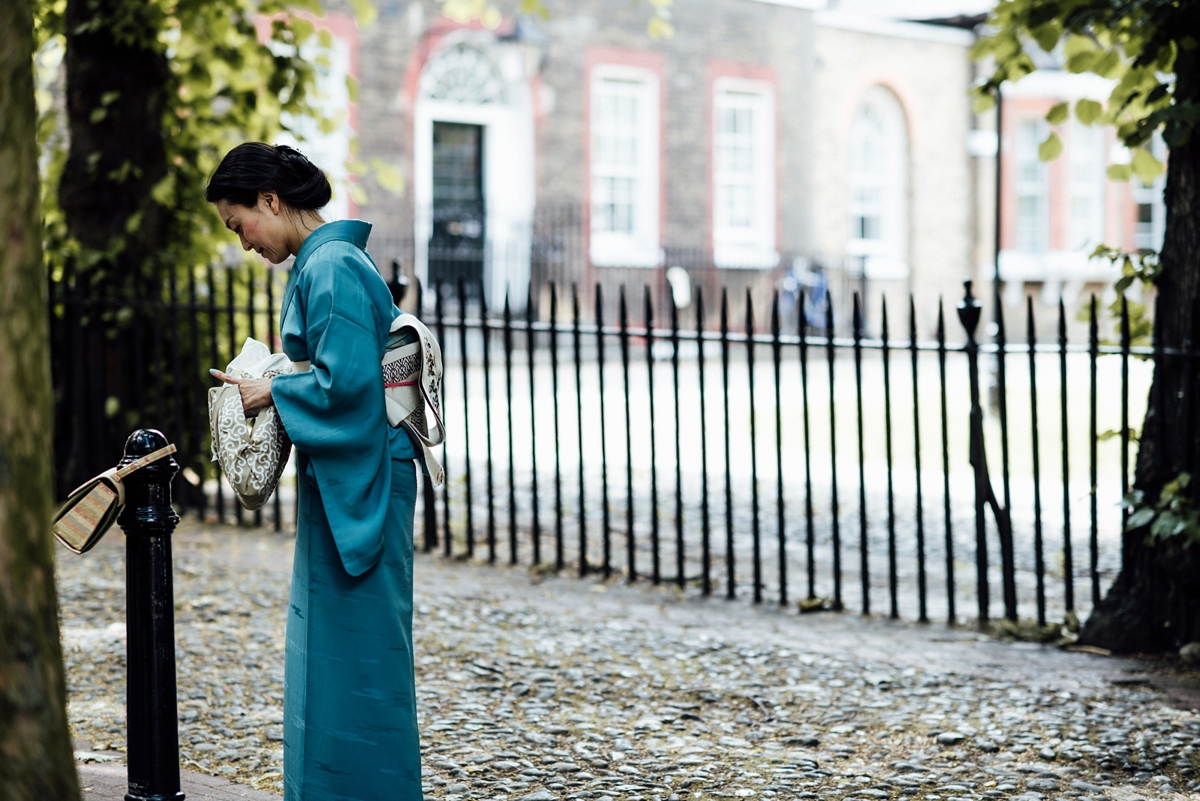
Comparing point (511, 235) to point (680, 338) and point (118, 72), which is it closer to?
point (118, 72)

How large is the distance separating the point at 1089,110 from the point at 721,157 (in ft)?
50.7

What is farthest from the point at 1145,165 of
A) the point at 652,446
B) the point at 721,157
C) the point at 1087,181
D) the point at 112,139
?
the point at 1087,181

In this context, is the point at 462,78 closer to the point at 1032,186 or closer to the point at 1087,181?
the point at 1032,186

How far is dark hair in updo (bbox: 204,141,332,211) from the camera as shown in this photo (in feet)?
9.48

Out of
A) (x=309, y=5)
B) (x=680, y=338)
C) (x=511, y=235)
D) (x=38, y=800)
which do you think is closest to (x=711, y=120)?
(x=511, y=235)

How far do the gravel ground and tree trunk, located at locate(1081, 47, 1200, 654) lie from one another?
0.59 feet

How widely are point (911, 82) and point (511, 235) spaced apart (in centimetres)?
868

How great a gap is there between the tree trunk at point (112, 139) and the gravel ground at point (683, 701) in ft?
7.75

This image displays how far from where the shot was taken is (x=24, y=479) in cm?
195

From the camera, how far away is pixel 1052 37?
5.53 m

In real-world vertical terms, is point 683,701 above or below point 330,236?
below

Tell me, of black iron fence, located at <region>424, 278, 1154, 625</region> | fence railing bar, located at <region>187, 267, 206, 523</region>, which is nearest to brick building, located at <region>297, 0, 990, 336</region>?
black iron fence, located at <region>424, 278, 1154, 625</region>

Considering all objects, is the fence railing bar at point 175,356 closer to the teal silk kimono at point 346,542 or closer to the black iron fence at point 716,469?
the black iron fence at point 716,469

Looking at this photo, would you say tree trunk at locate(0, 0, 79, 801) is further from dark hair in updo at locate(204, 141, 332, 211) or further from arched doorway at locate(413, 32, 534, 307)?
arched doorway at locate(413, 32, 534, 307)
